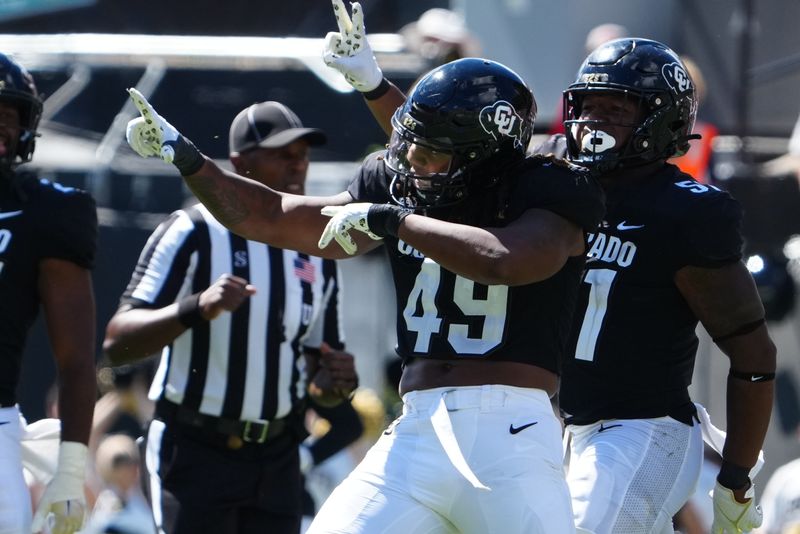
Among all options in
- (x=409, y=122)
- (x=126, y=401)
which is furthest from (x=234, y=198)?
(x=126, y=401)

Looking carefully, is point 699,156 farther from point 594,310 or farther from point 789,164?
point 594,310

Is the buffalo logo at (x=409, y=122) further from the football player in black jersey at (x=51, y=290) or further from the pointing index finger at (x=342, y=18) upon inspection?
the football player in black jersey at (x=51, y=290)

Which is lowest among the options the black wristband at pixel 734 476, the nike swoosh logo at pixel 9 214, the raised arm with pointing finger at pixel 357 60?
the black wristband at pixel 734 476

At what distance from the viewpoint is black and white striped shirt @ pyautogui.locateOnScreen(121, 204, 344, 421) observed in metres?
5.02

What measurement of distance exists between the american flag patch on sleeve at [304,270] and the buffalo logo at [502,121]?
5.57 feet

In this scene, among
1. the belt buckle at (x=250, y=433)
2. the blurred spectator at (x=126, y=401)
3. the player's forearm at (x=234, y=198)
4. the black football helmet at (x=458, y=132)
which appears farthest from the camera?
the blurred spectator at (x=126, y=401)

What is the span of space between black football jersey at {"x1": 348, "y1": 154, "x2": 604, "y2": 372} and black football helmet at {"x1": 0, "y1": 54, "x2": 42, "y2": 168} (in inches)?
49.5

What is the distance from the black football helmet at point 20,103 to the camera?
169 inches

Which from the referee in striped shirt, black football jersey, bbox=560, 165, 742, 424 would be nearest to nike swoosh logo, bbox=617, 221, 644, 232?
black football jersey, bbox=560, 165, 742, 424

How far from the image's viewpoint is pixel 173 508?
492 cm

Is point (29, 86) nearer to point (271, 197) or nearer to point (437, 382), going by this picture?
point (271, 197)

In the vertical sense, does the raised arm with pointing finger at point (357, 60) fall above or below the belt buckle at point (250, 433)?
above

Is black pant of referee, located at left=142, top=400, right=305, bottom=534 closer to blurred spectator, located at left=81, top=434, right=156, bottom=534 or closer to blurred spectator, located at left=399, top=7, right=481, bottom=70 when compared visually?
blurred spectator, located at left=81, top=434, right=156, bottom=534

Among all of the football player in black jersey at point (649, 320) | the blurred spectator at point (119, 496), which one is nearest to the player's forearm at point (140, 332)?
the football player in black jersey at point (649, 320)
